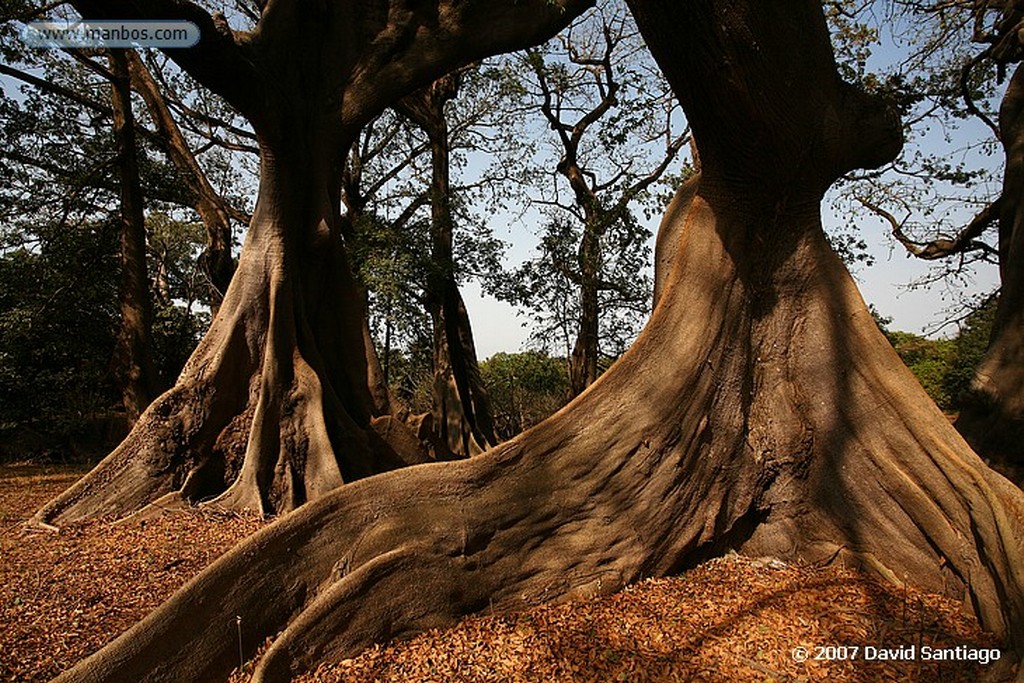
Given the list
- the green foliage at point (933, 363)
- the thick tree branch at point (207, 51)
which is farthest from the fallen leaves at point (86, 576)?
the green foliage at point (933, 363)

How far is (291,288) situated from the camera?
638cm

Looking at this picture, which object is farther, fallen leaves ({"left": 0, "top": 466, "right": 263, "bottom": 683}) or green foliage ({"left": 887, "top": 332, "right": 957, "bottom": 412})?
green foliage ({"left": 887, "top": 332, "right": 957, "bottom": 412})

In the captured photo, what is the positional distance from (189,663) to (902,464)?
4305 mm

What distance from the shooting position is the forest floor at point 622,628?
10.7 feet

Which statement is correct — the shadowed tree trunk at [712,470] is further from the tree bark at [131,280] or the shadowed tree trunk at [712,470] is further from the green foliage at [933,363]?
the green foliage at [933,363]

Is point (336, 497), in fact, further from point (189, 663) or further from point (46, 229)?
point (46, 229)

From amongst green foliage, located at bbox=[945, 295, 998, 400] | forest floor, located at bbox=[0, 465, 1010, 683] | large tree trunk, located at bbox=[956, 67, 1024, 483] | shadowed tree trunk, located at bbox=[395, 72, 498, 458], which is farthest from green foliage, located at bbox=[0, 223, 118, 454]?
green foliage, located at bbox=[945, 295, 998, 400]

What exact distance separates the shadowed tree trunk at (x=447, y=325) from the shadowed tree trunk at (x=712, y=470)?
308 inches

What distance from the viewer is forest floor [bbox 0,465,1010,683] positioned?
326cm

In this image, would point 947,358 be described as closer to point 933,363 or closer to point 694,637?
point 933,363

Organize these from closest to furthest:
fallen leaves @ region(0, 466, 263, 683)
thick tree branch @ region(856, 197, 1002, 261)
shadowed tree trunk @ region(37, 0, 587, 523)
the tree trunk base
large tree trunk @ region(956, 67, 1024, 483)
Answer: fallen leaves @ region(0, 466, 263, 683) → the tree trunk base → shadowed tree trunk @ region(37, 0, 587, 523) → large tree trunk @ region(956, 67, 1024, 483) → thick tree branch @ region(856, 197, 1002, 261)

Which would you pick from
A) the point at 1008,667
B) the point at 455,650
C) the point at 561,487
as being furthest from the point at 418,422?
the point at 1008,667

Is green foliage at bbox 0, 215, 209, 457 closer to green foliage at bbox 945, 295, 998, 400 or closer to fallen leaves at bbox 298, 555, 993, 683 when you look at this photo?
fallen leaves at bbox 298, 555, 993, 683

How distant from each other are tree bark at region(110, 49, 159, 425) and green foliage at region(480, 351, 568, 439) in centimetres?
774
